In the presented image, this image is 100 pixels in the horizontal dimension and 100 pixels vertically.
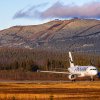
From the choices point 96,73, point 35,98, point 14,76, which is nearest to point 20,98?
point 35,98

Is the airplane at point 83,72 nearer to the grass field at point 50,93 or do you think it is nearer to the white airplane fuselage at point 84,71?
the white airplane fuselage at point 84,71

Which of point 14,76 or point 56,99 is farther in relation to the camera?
point 14,76

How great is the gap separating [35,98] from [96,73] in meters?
79.9

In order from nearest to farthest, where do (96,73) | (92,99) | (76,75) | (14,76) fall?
(92,99) → (96,73) → (76,75) → (14,76)

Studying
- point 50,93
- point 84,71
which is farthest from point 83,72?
point 50,93

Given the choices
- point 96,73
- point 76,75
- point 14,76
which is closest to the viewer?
point 96,73

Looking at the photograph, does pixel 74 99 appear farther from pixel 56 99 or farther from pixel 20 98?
pixel 20 98

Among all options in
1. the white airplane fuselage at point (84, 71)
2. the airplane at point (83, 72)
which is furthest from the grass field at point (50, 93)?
the airplane at point (83, 72)

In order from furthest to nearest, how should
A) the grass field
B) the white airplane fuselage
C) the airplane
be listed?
the airplane → the white airplane fuselage → the grass field

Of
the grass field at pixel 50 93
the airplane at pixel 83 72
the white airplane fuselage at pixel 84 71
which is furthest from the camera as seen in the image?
the airplane at pixel 83 72

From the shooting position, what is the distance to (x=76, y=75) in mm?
155000

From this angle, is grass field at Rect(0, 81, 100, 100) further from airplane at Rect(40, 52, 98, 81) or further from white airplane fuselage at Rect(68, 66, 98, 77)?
airplane at Rect(40, 52, 98, 81)

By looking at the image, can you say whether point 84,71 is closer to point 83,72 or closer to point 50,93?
point 83,72

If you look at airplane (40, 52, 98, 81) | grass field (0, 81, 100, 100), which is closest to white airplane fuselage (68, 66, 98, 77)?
airplane (40, 52, 98, 81)
